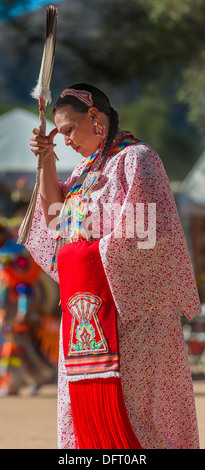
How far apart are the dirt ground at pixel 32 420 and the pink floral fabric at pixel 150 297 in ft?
5.58

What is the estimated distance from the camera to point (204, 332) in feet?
37.4

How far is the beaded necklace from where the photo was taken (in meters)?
3.29

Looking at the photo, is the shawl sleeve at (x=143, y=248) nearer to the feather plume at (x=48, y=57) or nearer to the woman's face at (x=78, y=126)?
the woman's face at (x=78, y=126)

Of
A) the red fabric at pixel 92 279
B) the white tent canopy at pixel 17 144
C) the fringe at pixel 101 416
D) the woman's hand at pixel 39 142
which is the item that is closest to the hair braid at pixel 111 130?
the woman's hand at pixel 39 142

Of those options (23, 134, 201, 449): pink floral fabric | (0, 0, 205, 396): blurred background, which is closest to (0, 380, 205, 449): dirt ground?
(0, 0, 205, 396): blurred background

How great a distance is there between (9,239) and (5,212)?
173cm

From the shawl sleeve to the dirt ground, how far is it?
1.90 metres

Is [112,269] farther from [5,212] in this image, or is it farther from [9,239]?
[5,212]

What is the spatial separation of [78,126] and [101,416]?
104cm

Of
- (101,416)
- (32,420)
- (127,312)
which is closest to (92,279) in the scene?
(127,312)

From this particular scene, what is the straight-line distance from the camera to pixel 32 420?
6656 millimetres

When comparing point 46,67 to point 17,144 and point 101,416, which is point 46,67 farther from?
point 17,144
